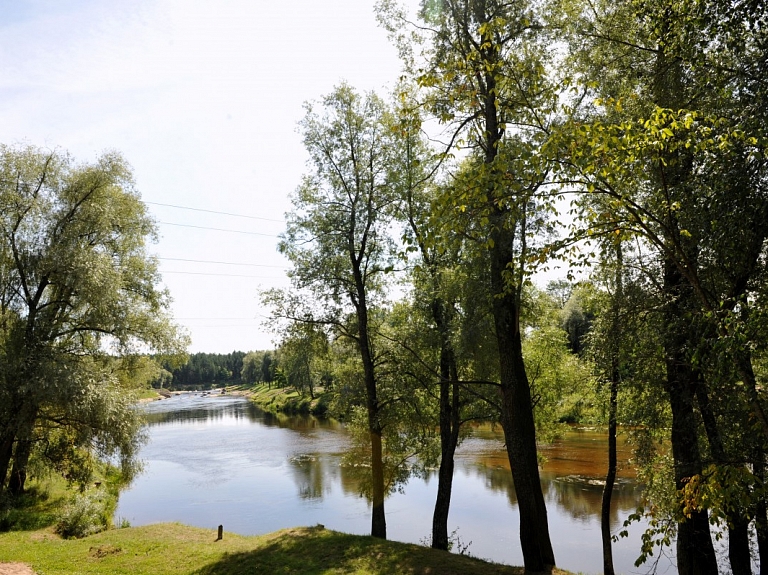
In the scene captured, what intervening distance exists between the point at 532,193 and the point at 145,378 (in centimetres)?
2023

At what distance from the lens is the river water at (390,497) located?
1720 centimetres

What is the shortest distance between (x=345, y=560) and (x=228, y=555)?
115 inches

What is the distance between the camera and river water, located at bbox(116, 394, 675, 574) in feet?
56.4

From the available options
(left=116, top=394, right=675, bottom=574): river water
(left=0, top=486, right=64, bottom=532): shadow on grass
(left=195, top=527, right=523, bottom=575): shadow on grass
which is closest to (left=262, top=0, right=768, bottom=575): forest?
(left=195, top=527, right=523, bottom=575): shadow on grass

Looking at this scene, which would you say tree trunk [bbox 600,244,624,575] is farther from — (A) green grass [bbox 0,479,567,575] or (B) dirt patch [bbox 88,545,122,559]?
(B) dirt patch [bbox 88,545,122,559]

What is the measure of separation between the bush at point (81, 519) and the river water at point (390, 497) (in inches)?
110

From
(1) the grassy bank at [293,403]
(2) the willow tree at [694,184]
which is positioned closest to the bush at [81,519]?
(2) the willow tree at [694,184]

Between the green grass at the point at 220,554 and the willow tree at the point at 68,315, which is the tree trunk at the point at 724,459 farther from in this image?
the willow tree at the point at 68,315

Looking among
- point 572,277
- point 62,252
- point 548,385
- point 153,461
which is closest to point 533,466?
point 572,277

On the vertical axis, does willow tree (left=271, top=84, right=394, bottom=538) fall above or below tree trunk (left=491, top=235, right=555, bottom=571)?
above

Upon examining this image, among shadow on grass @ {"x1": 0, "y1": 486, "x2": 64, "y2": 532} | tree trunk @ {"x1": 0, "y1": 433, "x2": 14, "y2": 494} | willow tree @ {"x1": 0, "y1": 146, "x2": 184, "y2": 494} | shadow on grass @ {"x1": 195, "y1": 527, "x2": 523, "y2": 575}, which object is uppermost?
willow tree @ {"x1": 0, "y1": 146, "x2": 184, "y2": 494}

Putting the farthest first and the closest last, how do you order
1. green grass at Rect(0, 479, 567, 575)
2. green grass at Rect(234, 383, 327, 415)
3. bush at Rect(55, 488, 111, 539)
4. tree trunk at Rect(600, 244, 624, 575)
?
green grass at Rect(234, 383, 327, 415), bush at Rect(55, 488, 111, 539), green grass at Rect(0, 479, 567, 575), tree trunk at Rect(600, 244, 624, 575)

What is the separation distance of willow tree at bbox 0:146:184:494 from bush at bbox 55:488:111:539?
1003 mm

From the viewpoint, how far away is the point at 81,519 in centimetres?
1566
